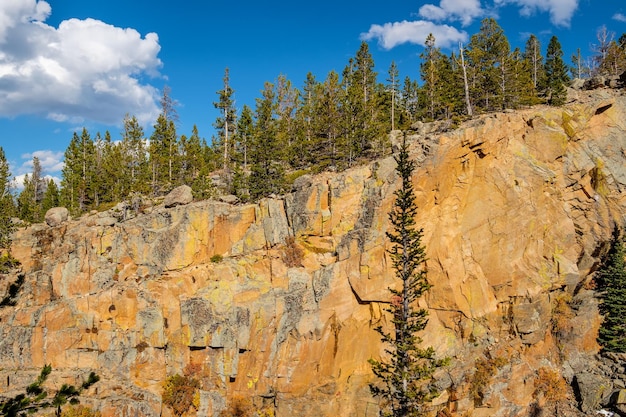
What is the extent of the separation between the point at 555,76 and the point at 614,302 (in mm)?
35432

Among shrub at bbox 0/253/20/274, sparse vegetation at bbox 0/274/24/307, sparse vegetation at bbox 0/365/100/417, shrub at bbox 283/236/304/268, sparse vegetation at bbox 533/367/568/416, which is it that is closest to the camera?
sparse vegetation at bbox 0/365/100/417

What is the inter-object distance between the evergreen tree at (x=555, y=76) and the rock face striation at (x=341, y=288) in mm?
5542

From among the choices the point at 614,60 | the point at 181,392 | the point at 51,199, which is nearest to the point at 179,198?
the point at 181,392

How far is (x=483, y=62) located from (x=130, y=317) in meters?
41.7

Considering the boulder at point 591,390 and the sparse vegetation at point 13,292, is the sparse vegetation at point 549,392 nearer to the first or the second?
the boulder at point 591,390

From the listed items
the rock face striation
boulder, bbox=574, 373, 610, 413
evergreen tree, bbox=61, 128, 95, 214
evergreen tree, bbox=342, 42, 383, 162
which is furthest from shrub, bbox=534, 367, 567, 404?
evergreen tree, bbox=61, 128, 95, 214

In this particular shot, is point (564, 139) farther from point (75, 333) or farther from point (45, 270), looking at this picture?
point (45, 270)

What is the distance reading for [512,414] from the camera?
24984 millimetres

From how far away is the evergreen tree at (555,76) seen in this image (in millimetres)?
34244

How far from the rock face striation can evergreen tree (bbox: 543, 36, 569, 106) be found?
5542mm

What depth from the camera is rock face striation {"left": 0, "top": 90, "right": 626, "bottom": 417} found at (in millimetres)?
24828

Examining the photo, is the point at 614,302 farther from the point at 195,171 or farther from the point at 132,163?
the point at 132,163

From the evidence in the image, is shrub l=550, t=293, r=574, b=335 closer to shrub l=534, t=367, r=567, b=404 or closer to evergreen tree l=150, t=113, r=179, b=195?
shrub l=534, t=367, r=567, b=404

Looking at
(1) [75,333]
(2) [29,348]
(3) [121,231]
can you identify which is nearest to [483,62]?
(3) [121,231]
